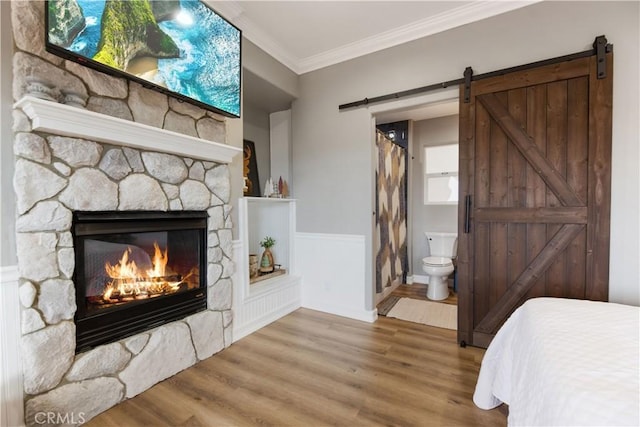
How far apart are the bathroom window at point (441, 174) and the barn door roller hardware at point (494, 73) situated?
193 centimetres

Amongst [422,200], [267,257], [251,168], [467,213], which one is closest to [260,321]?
[267,257]

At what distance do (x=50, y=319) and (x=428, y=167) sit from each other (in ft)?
14.2

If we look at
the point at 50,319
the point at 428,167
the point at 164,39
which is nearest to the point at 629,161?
the point at 428,167

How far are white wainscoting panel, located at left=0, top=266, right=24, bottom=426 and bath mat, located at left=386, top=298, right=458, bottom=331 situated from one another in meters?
2.67

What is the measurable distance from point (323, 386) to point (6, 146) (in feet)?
6.76

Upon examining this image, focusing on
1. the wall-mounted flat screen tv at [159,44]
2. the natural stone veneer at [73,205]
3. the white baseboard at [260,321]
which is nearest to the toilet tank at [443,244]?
the white baseboard at [260,321]

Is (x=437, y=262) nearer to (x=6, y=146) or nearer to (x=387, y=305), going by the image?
(x=387, y=305)

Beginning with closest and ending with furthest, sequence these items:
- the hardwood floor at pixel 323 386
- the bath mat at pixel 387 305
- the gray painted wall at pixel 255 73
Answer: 1. the hardwood floor at pixel 323 386
2. the gray painted wall at pixel 255 73
3. the bath mat at pixel 387 305

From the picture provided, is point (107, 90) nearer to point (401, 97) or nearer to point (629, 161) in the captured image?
point (401, 97)

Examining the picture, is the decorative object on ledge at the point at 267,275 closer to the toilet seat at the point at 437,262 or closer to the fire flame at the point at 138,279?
the fire flame at the point at 138,279

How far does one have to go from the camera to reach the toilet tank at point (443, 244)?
12.8 ft

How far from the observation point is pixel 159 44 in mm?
1677

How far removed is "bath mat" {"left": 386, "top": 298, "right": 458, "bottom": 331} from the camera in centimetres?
272

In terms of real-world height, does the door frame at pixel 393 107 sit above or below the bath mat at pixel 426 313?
above
